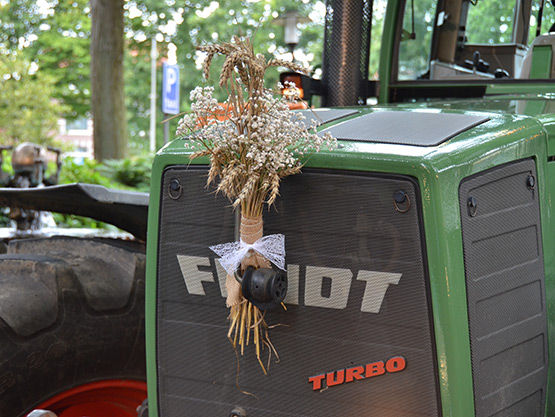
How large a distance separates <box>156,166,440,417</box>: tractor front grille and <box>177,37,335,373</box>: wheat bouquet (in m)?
0.11

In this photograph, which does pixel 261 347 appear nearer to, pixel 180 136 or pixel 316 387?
pixel 316 387

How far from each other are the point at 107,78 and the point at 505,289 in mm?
10442

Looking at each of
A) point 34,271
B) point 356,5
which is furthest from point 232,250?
point 356,5

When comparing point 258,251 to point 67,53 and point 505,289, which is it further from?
point 67,53

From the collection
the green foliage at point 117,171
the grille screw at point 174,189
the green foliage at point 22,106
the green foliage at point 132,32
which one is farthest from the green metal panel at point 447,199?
the green foliage at point 22,106

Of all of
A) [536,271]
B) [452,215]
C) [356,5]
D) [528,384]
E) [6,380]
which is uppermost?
[356,5]

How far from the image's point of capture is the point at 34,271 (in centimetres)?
316

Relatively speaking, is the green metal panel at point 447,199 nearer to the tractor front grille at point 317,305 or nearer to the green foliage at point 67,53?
the tractor front grille at point 317,305

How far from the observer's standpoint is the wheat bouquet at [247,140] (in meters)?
2.14

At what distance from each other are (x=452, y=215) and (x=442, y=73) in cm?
195

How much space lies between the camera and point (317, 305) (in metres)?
2.32

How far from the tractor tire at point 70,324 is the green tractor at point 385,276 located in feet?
1.59

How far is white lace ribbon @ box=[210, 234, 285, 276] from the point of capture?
2242 mm

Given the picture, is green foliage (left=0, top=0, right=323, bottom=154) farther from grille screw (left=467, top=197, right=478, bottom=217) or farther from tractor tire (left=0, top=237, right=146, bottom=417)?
grille screw (left=467, top=197, right=478, bottom=217)
